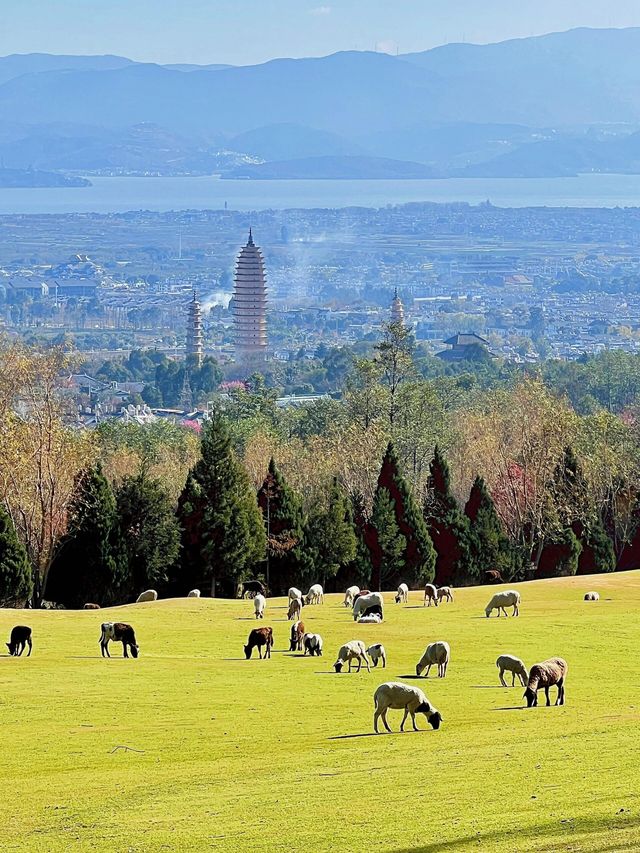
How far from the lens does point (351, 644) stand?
2795 centimetres

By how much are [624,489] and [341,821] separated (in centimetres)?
5003

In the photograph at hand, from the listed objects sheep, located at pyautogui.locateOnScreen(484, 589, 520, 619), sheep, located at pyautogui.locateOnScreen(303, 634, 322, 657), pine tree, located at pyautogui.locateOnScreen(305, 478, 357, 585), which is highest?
pine tree, located at pyautogui.locateOnScreen(305, 478, 357, 585)

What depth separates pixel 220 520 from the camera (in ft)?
163

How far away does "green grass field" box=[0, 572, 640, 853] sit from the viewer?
15976 millimetres

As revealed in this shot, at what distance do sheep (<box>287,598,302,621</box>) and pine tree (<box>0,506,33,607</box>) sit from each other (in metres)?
11.9

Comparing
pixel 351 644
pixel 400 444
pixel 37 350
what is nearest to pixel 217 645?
pixel 351 644

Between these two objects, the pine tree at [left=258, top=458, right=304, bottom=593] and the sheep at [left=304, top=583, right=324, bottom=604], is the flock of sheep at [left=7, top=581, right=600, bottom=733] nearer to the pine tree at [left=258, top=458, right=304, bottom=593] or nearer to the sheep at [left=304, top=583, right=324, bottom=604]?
the sheep at [left=304, top=583, right=324, bottom=604]

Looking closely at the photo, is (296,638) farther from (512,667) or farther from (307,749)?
(307,749)

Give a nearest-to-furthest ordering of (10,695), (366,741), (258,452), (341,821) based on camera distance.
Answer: (341,821) → (366,741) → (10,695) → (258,452)

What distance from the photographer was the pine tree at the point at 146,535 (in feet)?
159

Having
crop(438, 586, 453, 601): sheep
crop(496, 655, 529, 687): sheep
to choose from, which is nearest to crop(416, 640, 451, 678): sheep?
crop(496, 655, 529, 687): sheep

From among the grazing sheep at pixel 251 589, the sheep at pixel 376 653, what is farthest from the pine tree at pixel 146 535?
the sheep at pixel 376 653

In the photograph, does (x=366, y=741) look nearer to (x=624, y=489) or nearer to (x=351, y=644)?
(x=351, y=644)

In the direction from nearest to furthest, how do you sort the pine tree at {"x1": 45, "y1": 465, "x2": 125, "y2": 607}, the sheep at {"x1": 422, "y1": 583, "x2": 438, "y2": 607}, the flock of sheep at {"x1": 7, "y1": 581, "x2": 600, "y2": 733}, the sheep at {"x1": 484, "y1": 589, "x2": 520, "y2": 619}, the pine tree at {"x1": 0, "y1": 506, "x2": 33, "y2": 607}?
the flock of sheep at {"x1": 7, "y1": 581, "x2": 600, "y2": 733}, the sheep at {"x1": 484, "y1": 589, "x2": 520, "y2": 619}, the sheep at {"x1": 422, "y1": 583, "x2": 438, "y2": 607}, the pine tree at {"x1": 0, "y1": 506, "x2": 33, "y2": 607}, the pine tree at {"x1": 45, "y1": 465, "x2": 125, "y2": 607}
